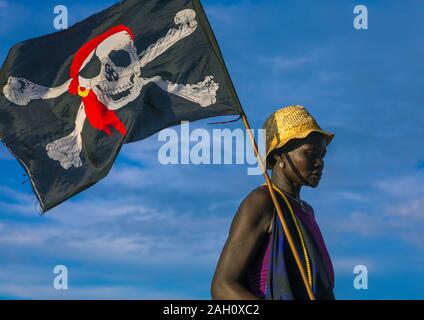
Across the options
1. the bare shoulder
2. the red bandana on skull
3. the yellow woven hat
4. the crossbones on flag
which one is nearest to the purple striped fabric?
the bare shoulder

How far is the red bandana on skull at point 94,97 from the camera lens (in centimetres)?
1041

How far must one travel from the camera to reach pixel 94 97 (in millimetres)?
10625

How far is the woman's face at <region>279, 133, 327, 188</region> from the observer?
9617 mm

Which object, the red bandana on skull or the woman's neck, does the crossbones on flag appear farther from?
the woman's neck

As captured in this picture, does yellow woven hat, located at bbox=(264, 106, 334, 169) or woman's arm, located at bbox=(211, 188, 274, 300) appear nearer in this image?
woman's arm, located at bbox=(211, 188, 274, 300)

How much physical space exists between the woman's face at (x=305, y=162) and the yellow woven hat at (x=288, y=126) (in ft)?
0.32

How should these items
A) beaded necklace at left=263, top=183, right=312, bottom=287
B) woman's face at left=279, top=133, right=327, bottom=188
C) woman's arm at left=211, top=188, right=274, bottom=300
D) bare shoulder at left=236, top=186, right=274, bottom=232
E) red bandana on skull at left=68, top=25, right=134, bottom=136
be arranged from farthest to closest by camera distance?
red bandana on skull at left=68, top=25, right=134, bottom=136, woman's face at left=279, top=133, right=327, bottom=188, beaded necklace at left=263, top=183, right=312, bottom=287, bare shoulder at left=236, top=186, right=274, bottom=232, woman's arm at left=211, top=188, right=274, bottom=300

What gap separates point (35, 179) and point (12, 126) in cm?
79

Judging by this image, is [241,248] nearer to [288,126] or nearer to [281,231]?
[281,231]

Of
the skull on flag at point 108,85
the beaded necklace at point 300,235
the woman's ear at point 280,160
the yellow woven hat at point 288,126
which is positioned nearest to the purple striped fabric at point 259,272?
the beaded necklace at point 300,235

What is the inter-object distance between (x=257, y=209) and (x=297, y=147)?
0.99 m

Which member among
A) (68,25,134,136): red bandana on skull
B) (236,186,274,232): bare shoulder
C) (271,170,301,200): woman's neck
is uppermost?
(68,25,134,136): red bandana on skull

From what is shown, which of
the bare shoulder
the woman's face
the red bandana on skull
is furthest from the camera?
the red bandana on skull

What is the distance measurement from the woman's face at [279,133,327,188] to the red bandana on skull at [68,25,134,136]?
1.99 meters
